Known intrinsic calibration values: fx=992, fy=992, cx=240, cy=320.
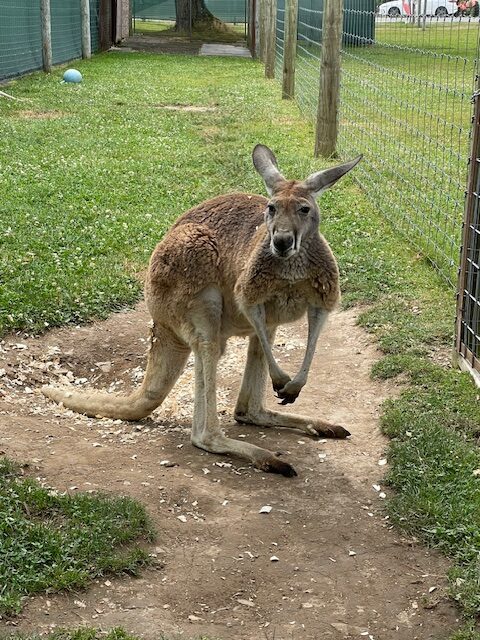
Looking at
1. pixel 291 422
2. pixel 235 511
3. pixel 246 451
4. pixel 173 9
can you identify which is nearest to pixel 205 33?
pixel 173 9

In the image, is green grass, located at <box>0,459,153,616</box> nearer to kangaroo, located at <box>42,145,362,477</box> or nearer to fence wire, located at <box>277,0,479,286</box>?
kangaroo, located at <box>42,145,362,477</box>

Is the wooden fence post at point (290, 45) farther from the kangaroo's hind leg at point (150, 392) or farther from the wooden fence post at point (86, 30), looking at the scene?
the kangaroo's hind leg at point (150, 392)

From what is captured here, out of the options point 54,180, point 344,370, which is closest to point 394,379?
point 344,370

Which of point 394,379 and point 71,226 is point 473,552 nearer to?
point 394,379

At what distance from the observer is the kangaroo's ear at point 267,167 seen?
4.16 meters

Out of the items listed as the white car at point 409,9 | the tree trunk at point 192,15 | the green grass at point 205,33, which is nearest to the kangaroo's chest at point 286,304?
the white car at point 409,9

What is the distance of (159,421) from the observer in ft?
15.5

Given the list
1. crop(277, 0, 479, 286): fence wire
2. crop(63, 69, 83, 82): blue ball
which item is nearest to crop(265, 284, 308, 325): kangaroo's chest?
crop(277, 0, 479, 286): fence wire

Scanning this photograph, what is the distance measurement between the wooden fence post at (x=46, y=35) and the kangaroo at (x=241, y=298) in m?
14.0

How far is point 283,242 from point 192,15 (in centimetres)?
2871

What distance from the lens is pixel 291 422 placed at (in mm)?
4504

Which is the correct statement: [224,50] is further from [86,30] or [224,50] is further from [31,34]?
[31,34]

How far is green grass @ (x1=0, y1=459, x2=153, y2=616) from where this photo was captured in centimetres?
311

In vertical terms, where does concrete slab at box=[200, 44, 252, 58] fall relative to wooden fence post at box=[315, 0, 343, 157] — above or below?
below
